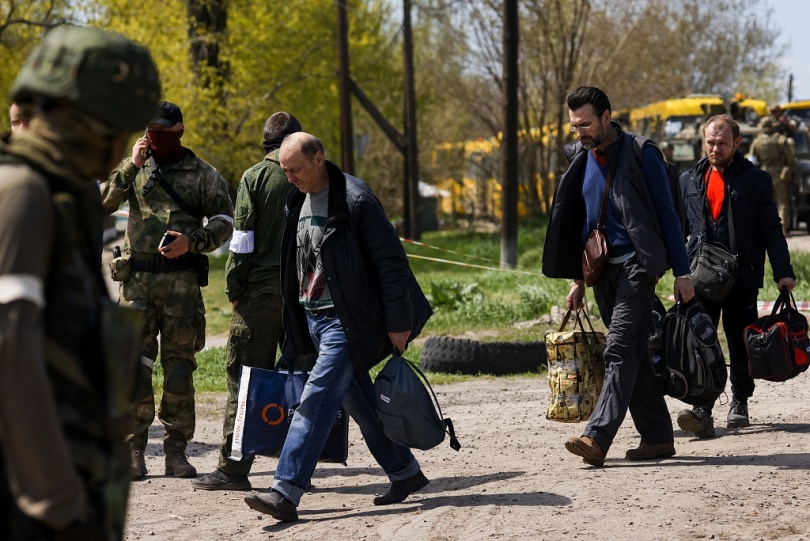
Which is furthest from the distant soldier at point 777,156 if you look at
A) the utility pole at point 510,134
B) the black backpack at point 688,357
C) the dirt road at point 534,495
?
the black backpack at point 688,357

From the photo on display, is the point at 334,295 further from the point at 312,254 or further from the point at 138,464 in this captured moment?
the point at 138,464

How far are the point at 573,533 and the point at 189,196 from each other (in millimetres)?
2860

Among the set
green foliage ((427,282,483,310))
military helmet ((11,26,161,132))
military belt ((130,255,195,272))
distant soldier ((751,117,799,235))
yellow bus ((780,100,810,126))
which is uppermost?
yellow bus ((780,100,810,126))

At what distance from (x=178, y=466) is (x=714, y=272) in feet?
10.4

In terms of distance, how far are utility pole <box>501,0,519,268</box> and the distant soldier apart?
453cm

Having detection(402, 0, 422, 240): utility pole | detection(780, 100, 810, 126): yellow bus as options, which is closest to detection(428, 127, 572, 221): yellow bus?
detection(402, 0, 422, 240): utility pole

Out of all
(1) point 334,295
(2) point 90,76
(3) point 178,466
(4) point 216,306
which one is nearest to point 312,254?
(1) point 334,295

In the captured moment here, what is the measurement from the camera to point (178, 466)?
7.05 m

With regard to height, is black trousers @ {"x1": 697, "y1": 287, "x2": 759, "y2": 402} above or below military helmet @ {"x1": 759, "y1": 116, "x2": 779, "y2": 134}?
below

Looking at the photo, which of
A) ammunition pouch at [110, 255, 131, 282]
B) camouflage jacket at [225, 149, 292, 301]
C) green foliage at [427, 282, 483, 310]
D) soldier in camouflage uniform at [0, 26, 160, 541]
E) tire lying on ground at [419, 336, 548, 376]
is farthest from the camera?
green foliage at [427, 282, 483, 310]

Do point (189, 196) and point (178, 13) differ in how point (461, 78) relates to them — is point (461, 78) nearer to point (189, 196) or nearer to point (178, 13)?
point (178, 13)

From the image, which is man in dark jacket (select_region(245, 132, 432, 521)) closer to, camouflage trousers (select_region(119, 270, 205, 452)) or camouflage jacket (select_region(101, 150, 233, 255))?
camouflage jacket (select_region(101, 150, 233, 255))

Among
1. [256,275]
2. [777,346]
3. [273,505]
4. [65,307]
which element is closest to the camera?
[65,307]

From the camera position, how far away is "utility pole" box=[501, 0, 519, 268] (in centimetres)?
2131
